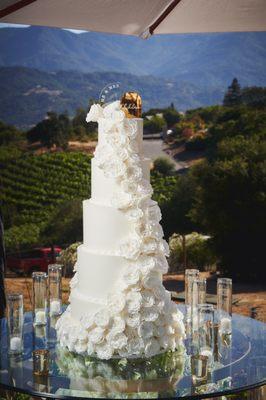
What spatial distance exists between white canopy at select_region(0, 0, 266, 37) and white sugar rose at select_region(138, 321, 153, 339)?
5.85 ft

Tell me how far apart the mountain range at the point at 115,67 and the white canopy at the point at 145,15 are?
593cm

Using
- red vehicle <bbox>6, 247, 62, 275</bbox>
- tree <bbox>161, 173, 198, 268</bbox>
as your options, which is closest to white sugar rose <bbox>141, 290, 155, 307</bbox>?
red vehicle <bbox>6, 247, 62, 275</bbox>

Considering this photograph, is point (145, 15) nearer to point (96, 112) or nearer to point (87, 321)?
point (96, 112)

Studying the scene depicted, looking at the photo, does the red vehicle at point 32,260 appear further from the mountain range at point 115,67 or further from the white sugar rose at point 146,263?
the white sugar rose at point 146,263

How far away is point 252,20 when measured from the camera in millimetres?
4180

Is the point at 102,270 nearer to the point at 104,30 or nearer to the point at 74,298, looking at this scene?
the point at 74,298

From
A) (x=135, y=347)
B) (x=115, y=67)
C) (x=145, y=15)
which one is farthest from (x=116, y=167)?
(x=115, y=67)

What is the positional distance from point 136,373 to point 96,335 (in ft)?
1.14

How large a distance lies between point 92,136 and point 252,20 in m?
6.10

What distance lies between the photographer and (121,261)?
323cm

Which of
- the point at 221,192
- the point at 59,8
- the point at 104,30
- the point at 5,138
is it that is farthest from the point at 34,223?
the point at 59,8

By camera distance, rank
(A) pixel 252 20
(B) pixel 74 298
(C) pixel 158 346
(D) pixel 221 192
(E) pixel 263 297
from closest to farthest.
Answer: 1. (C) pixel 158 346
2. (B) pixel 74 298
3. (A) pixel 252 20
4. (E) pixel 263 297
5. (D) pixel 221 192

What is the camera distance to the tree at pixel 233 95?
10617 mm

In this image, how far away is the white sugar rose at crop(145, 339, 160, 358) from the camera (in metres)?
3.07
